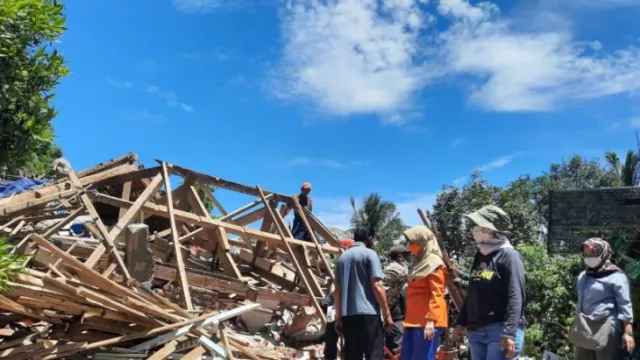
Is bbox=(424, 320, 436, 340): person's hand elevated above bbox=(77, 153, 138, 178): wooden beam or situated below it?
below

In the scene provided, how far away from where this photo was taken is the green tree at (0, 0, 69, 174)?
175 inches

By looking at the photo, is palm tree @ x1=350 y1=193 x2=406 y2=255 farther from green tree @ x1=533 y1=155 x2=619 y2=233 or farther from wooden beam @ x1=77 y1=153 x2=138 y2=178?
wooden beam @ x1=77 y1=153 x2=138 y2=178

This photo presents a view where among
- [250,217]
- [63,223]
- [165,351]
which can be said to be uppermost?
[250,217]

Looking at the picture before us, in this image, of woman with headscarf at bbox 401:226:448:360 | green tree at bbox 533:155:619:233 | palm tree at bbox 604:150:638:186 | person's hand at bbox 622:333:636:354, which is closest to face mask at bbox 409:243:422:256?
woman with headscarf at bbox 401:226:448:360

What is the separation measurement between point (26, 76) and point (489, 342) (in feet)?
14.8

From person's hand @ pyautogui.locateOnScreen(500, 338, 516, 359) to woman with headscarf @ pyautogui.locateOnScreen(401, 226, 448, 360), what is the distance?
910mm

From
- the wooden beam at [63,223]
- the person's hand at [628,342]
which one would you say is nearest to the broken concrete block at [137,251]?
the wooden beam at [63,223]

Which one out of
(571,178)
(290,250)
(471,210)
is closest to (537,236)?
(471,210)

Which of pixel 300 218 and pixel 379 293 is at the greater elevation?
pixel 300 218

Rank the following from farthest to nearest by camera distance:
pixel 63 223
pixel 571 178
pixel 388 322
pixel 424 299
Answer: pixel 571 178 < pixel 63 223 < pixel 388 322 < pixel 424 299

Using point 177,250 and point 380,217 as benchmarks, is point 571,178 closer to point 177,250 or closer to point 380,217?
point 380,217

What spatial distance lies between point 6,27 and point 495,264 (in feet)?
13.6

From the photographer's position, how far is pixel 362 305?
4965 millimetres

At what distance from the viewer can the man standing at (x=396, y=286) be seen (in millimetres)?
5945
